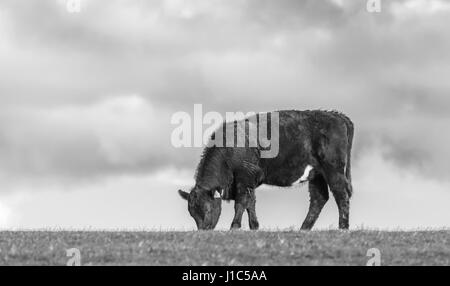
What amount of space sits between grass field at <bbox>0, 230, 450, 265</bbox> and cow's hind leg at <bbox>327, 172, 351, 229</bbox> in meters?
5.25

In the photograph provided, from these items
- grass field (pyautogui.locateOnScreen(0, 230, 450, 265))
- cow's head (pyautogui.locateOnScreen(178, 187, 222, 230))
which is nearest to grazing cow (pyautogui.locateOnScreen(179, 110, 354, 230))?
cow's head (pyautogui.locateOnScreen(178, 187, 222, 230))

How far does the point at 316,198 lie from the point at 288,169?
5.85ft

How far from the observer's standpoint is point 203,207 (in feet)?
86.8

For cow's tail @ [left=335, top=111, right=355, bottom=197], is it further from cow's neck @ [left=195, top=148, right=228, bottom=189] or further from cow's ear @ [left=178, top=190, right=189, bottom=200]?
cow's ear @ [left=178, top=190, right=189, bottom=200]

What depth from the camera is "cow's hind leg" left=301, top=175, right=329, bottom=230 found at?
28.9m

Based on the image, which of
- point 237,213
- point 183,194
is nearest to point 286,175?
point 237,213

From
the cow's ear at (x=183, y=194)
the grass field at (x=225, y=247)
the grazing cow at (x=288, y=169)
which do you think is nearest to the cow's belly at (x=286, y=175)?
the grazing cow at (x=288, y=169)

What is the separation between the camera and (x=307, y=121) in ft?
94.3

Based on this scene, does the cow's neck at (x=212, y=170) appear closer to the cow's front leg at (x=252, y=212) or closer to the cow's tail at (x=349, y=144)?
the cow's front leg at (x=252, y=212)

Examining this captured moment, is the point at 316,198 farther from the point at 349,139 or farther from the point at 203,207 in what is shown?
the point at 203,207

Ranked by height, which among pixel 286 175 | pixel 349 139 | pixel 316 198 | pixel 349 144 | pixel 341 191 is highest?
pixel 349 139
